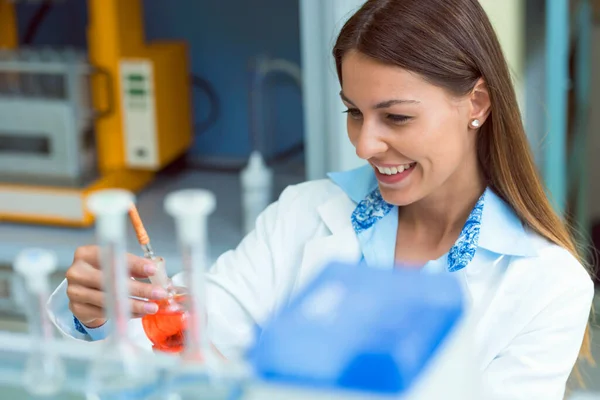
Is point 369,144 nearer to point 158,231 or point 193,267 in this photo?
point 193,267

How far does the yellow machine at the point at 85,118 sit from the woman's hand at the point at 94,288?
3.86 feet

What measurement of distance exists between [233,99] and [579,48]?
1044mm

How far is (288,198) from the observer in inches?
55.1

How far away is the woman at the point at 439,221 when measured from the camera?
1.13 metres

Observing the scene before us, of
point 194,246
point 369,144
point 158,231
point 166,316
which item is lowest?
point 158,231

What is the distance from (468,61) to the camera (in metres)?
1.21

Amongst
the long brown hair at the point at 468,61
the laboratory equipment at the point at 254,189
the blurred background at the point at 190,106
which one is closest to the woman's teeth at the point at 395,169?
the long brown hair at the point at 468,61

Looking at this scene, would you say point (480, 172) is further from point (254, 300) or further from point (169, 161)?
point (169, 161)

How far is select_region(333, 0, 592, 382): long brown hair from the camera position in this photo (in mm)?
1173

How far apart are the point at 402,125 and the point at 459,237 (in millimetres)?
189

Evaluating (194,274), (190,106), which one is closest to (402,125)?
(194,274)

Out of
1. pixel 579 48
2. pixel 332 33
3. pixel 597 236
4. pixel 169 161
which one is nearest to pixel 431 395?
pixel 332 33

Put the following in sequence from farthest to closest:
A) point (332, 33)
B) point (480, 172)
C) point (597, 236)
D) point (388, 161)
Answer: point (597, 236) → point (332, 33) → point (480, 172) → point (388, 161)

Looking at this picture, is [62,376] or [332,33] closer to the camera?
[62,376]
